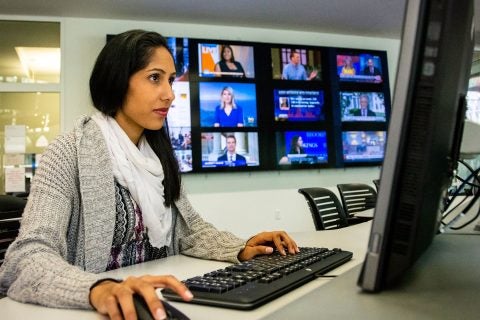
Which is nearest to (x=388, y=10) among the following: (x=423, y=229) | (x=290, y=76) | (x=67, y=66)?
(x=290, y=76)

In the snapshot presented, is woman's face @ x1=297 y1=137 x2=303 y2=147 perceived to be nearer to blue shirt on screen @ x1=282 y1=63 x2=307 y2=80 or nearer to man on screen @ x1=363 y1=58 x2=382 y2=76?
blue shirt on screen @ x1=282 y1=63 x2=307 y2=80

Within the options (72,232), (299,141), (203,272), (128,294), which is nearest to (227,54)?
(299,141)

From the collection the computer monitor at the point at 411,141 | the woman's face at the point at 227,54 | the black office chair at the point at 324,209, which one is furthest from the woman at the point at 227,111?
the computer monitor at the point at 411,141

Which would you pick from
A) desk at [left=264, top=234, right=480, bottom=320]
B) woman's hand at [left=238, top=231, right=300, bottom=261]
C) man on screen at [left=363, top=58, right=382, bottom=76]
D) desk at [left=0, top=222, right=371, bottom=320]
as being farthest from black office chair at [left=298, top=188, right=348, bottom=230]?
man on screen at [left=363, top=58, right=382, bottom=76]

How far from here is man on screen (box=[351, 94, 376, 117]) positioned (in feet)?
17.6

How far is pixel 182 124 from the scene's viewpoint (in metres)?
4.67

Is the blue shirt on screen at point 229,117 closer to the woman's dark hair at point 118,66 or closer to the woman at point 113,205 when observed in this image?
the woman at point 113,205

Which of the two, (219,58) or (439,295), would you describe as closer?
(439,295)

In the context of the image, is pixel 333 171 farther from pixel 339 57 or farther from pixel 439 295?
pixel 439 295

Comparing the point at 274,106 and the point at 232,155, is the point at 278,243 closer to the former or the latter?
the point at 232,155

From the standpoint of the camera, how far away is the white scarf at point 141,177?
4.26ft

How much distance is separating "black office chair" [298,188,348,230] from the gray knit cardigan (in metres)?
0.91

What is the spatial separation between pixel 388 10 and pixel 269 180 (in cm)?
216

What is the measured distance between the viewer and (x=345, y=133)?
529 cm
